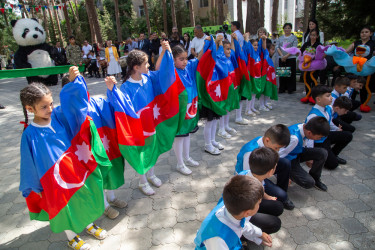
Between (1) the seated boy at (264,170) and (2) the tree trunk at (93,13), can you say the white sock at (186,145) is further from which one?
(2) the tree trunk at (93,13)

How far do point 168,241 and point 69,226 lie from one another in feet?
2.74

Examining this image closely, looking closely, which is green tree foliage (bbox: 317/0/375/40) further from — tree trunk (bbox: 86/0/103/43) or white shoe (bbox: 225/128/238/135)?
tree trunk (bbox: 86/0/103/43)

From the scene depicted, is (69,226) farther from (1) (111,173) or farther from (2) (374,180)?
(2) (374,180)

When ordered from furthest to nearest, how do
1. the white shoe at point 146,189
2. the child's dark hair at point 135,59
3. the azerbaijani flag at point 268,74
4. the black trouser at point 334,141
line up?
1. the azerbaijani flag at point 268,74
2. the black trouser at point 334,141
3. the white shoe at point 146,189
4. the child's dark hair at point 135,59

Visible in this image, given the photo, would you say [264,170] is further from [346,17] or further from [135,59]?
[346,17]

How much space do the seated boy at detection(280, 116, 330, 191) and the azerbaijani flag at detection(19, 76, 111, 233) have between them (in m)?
1.89

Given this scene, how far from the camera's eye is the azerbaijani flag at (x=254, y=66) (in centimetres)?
467

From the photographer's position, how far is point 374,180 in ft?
9.61

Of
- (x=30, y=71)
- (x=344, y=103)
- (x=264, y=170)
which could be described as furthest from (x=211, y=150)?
(x=30, y=71)

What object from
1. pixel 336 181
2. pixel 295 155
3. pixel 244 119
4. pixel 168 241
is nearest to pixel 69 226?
pixel 168 241

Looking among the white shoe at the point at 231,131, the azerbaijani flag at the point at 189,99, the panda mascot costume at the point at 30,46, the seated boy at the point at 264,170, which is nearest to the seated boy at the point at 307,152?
the seated boy at the point at 264,170

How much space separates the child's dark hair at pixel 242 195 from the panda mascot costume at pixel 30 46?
5501mm

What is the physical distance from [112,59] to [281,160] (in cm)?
968

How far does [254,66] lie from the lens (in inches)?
189
